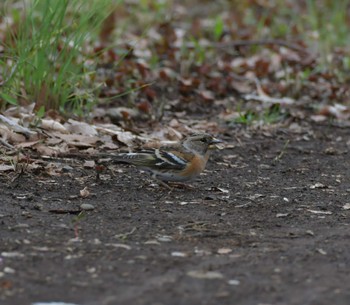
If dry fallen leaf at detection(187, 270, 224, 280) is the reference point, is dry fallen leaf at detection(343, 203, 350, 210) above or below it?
below

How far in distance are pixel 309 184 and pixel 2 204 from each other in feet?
8.61

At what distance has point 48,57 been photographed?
7293mm

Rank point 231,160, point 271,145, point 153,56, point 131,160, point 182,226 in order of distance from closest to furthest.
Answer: point 182,226, point 131,160, point 231,160, point 271,145, point 153,56

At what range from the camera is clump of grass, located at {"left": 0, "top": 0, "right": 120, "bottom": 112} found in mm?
6961

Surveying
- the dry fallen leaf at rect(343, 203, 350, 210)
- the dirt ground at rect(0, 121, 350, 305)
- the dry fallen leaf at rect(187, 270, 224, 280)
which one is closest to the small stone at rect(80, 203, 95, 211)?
the dirt ground at rect(0, 121, 350, 305)

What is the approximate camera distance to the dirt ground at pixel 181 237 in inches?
156

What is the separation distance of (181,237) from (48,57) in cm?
298

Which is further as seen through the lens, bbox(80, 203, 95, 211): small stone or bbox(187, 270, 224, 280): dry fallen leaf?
bbox(80, 203, 95, 211): small stone

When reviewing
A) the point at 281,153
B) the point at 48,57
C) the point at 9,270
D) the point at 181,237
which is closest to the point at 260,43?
the point at 281,153

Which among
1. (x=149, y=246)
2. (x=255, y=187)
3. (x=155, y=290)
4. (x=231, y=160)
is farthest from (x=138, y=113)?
(x=155, y=290)

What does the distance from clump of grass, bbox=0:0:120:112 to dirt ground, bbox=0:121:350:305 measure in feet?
3.52

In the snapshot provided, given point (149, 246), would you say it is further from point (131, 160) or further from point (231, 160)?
point (231, 160)

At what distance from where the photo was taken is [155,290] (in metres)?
3.94

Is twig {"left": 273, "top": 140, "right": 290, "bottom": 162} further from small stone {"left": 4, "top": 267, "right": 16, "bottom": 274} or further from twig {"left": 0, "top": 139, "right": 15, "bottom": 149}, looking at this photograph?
small stone {"left": 4, "top": 267, "right": 16, "bottom": 274}
